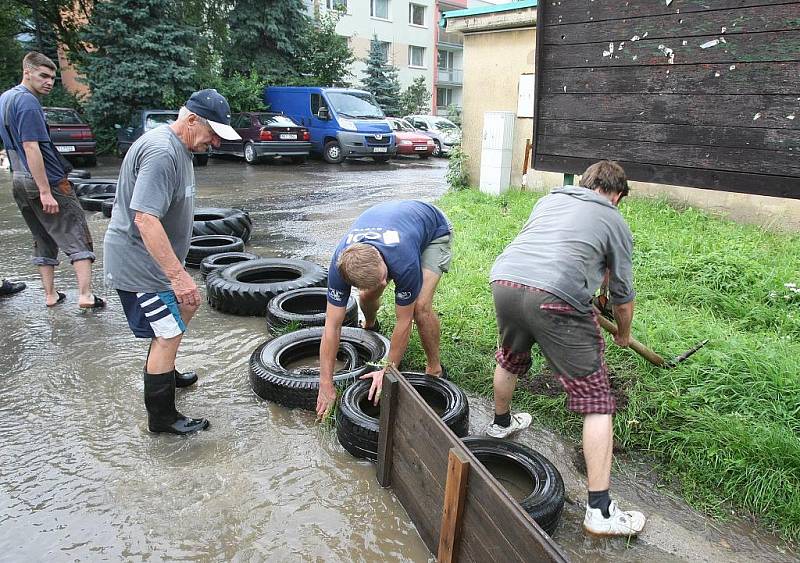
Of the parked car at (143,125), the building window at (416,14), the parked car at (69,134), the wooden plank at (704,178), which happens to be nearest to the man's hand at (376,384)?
the wooden plank at (704,178)

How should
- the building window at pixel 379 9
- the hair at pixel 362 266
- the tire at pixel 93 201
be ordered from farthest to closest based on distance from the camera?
the building window at pixel 379 9 < the tire at pixel 93 201 < the hair at pixel 362 266

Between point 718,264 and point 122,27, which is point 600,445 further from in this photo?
point 122,27

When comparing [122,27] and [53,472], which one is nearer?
[53,472]

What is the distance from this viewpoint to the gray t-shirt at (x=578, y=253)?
265 centimetres

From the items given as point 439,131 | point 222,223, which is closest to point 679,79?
point 222,223

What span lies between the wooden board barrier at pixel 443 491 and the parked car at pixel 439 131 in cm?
1872

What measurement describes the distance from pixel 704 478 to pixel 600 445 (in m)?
0.89

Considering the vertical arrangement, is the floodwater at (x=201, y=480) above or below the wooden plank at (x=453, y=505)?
below

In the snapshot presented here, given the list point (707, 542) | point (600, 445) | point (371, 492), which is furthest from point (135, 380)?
point (707, 542)

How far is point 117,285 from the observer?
3.11 metres

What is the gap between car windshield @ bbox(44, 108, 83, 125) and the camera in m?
14.8

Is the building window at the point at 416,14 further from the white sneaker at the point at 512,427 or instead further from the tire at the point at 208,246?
the white sneaker at the point at 512,427

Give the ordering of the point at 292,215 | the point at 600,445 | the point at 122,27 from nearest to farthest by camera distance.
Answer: the point at 600,445 < the point at 292,215 < the point at 122,27

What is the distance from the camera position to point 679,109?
291cm
